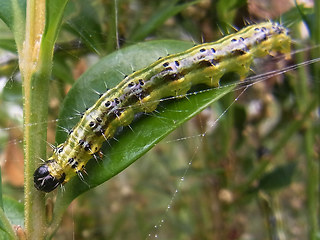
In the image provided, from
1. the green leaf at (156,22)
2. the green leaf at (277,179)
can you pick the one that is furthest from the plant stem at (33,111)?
the green leaf at (277,179)

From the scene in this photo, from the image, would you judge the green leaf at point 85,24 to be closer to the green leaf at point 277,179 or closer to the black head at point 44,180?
the black head at point 44,180

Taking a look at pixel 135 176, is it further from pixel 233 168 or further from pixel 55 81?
pixel 55 81

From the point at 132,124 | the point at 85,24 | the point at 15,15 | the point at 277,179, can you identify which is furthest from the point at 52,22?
the point at 277,179

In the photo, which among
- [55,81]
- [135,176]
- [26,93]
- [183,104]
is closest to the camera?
[26,93]

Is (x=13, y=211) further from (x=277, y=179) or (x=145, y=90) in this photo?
(x=277, y=179)

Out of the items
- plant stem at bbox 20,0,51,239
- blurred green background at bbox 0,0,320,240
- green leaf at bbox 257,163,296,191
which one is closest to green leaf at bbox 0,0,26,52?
plant stem at bbox 20,0,51,239

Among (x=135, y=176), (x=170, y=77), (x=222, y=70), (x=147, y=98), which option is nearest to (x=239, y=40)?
(x=222, y=70)
